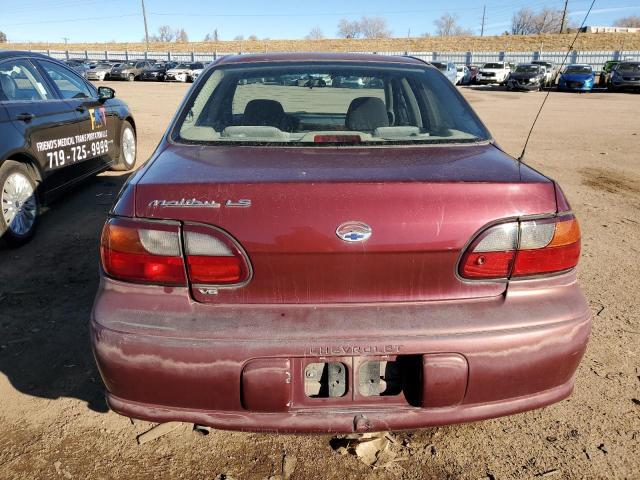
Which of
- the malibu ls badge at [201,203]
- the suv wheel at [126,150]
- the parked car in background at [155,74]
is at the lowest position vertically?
the parked car in background at [155,74]

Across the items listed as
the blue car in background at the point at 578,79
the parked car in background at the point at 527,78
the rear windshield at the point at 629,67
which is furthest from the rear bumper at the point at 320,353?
the rear windshield at the point at 629,67

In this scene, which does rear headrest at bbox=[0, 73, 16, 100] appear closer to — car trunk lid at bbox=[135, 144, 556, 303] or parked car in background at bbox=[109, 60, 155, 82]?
car trunk lid at bbox=[135, 144, 556, 303]

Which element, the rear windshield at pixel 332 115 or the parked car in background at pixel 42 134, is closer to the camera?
the rear windshield at pixel 332 115

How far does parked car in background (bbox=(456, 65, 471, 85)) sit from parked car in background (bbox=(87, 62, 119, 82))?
2466cm

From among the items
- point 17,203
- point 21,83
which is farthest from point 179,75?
point 17,203

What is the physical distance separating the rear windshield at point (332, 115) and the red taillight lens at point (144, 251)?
0.72 metres

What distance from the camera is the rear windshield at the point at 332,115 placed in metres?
2.47

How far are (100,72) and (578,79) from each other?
102ft

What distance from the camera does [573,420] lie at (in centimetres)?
243

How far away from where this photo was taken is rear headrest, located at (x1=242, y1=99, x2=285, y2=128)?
2730 mm

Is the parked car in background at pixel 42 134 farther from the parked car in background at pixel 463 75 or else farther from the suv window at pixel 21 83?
the parked car in background at pixel 463 75

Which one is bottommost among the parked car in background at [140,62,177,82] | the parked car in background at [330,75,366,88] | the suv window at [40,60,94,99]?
the parked car in background at [140,62,177,82]

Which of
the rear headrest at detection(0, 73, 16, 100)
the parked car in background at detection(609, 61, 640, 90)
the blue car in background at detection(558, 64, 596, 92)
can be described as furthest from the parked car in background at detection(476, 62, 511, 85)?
the rear headrest at detection(0, 73, 16, 100)

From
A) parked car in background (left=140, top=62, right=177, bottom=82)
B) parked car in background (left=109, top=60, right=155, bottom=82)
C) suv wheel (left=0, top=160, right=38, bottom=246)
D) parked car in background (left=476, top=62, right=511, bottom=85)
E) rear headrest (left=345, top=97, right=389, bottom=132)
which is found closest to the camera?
rear headrest (left=345, top=97, right=389, bottom=132)
